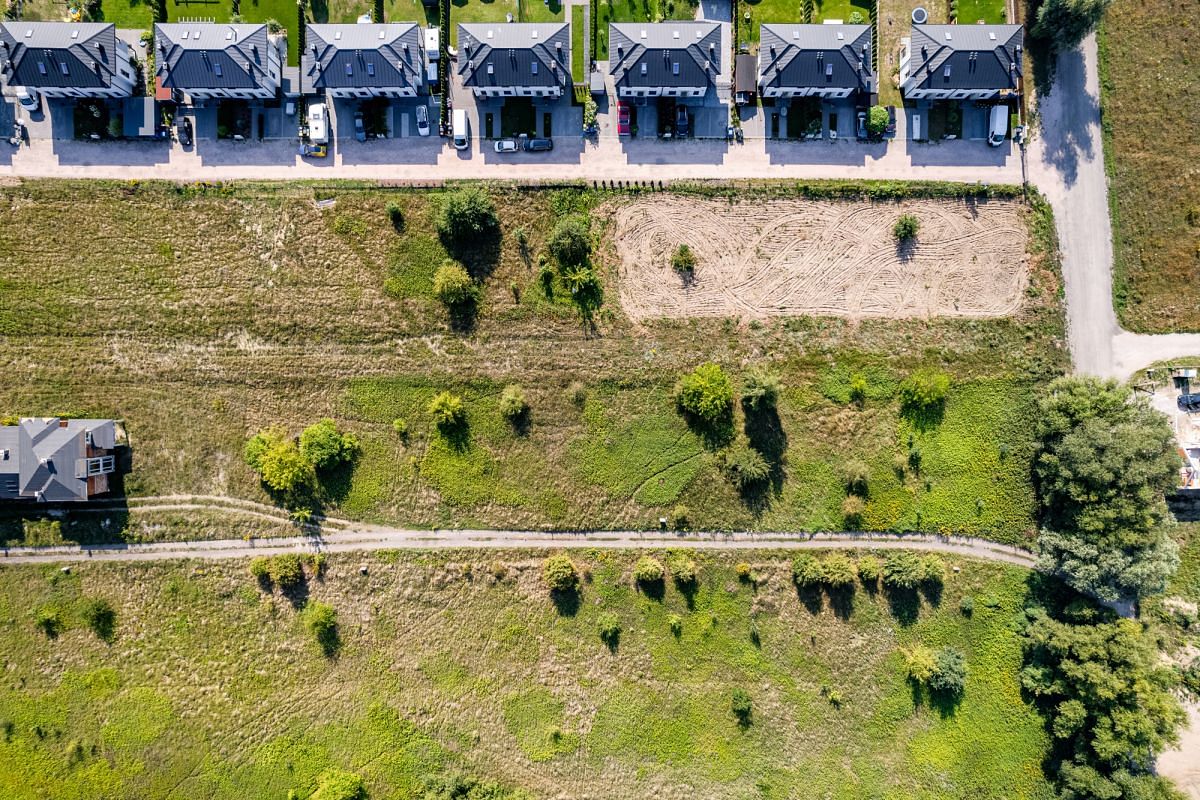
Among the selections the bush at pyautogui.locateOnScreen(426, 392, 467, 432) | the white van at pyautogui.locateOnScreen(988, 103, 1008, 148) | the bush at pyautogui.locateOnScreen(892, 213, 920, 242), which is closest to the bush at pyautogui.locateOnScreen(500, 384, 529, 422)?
the bush at pyautogui.locateOnScreen(426, 392, 467, 432)

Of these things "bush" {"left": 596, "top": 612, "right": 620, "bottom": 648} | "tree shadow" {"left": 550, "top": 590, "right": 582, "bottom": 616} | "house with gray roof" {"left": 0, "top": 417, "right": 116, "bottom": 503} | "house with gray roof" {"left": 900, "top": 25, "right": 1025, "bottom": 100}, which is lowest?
"bush" {"left": 596, "top": 612, "right": 620, "bottom": 648}

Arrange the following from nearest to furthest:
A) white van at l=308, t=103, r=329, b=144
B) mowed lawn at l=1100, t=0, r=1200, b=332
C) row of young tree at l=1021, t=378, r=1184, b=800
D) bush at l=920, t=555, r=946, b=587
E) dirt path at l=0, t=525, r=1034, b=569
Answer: row of young tree at l=1021, t=378, r=1184, b=800 < bush at l=920, t=555, r=946, b=587 < white van at l=308, t=103, r=329, b=144 < dirt path at l=0, t=525, r=1034, b=569 < mowed lawn at l=1100, t=0, r=1200, b=332

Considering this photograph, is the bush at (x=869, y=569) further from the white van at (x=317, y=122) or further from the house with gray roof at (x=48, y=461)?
the house with gray roof at (x=48, y=461)

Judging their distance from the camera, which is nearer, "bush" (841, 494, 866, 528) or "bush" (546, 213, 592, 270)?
"bush" (546, 213, 592, 270)

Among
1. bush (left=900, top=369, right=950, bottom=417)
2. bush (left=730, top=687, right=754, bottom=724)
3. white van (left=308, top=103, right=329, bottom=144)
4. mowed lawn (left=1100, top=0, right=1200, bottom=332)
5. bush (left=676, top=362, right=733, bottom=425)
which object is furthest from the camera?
mowed lawn (left=1100, top=0, right=1200, bottom=332)

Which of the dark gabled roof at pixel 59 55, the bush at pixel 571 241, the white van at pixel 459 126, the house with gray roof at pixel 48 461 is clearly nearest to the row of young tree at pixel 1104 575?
the bush at pixel 571 241

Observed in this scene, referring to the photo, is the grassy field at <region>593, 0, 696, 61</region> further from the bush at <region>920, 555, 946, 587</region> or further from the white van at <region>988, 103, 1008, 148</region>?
the bush at <region>920, 555, 946, 587</region>

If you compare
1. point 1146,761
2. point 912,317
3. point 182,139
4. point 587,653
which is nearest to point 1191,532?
point 1146,761

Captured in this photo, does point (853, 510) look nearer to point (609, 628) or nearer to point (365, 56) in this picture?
point (609, 628)
